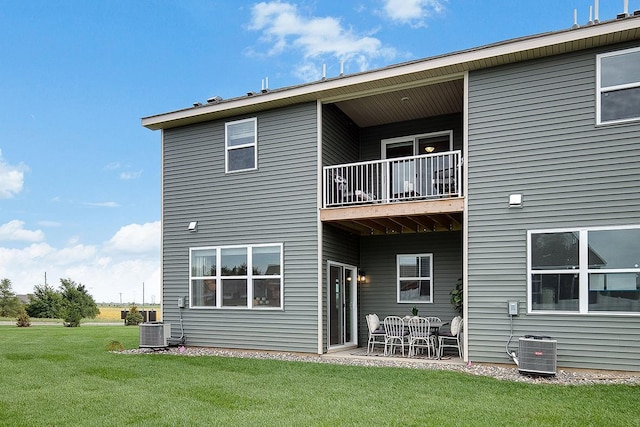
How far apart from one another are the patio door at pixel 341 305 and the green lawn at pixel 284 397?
1.95 meters

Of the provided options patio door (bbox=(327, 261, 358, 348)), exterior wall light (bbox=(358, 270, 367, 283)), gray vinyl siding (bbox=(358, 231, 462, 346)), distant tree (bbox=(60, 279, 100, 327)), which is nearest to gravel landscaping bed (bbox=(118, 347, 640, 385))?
patio door (bbox=(327, 261, 358, 348))

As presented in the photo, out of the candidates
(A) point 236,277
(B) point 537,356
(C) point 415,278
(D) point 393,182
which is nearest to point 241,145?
(A) point 236,277

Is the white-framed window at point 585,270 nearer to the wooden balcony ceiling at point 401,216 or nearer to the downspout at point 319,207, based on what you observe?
the wooden balcony ceiling at point 401,216

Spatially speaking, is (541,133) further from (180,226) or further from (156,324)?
(156,324)

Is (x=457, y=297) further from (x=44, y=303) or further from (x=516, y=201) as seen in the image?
(x=44, y=303)

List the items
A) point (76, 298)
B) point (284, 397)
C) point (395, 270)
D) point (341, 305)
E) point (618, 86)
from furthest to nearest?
point (76, 298)
point (395, 270)
point (341, 305)
point (618, 86)
point (284, 397)

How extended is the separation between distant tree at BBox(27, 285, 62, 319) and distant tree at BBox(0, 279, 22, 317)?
8.37ft

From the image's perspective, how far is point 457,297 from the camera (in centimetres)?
1029

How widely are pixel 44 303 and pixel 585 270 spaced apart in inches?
1238

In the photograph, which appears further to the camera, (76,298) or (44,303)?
(76,298)

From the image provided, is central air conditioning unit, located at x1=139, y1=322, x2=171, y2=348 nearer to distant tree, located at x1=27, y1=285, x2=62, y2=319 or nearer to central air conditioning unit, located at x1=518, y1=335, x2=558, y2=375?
central air conditioning unit, located at x1=518, y1=335, x2=558, y2=375

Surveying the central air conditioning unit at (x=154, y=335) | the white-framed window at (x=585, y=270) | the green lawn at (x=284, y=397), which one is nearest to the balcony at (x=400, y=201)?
the white-framed window at (x=585, y=270)

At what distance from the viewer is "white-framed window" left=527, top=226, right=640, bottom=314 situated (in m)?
7.56

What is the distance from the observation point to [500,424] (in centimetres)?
502
